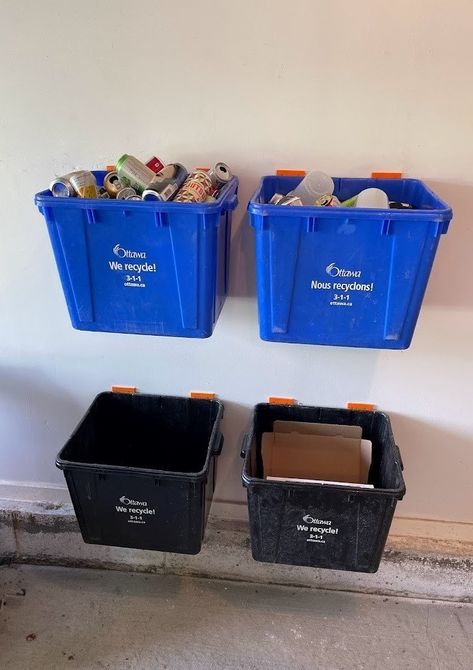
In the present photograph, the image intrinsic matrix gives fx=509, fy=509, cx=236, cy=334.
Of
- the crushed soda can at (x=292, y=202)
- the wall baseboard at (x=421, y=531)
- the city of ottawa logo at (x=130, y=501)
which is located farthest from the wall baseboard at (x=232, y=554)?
the crushed soda can at (x=292, y=202)

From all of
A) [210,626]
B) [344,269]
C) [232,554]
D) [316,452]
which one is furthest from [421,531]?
[344,269]

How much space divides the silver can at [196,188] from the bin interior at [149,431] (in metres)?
0.65

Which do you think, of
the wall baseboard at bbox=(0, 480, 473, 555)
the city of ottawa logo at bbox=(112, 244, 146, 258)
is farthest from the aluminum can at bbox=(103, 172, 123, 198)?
the wall baseboard at bbox=(0, 480, 473, 555)

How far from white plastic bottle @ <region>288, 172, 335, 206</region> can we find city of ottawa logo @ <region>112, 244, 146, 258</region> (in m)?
0.38

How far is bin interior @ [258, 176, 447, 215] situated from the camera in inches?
46.3

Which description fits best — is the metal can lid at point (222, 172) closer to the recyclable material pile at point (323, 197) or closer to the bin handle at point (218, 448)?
the recyclable material pile at point (323, 197)

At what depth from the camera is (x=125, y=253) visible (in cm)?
108

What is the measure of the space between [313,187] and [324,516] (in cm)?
80

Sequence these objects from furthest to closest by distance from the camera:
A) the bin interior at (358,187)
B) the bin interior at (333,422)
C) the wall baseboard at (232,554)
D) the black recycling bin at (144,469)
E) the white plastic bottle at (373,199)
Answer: the wall baseboard at (232,554)
the bin interior at (333,422)
the black recycling bin at (144,469)
the bin interior at (358,187)
the white plastic bottle at (373,199)

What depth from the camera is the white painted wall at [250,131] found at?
1.12 meters

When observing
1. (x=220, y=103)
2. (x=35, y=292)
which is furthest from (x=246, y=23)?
(x=35, y=292)

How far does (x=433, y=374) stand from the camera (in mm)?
1401

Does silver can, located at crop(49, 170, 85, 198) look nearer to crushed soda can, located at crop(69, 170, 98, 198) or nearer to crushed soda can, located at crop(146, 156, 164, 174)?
crushed soda can, located at crop(69, 170, 98, 198)

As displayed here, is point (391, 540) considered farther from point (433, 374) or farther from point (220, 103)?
point (220, 103)
